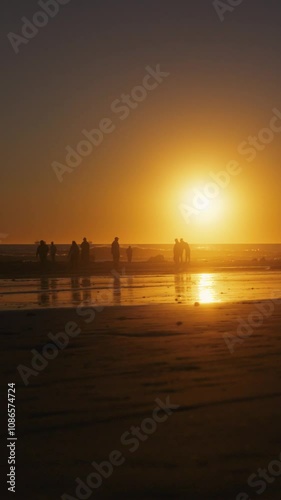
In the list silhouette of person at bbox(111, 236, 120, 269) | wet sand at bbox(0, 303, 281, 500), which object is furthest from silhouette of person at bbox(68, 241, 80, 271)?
wet sand at bbox(0, 303, 281, 500)

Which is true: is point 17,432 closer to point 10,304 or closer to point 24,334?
point 24,334

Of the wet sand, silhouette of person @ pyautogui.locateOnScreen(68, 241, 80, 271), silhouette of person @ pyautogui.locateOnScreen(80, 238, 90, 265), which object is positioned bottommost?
the wet sand

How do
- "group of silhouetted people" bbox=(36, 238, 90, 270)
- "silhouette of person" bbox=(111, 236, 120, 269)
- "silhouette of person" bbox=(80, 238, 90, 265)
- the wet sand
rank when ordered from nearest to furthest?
the wet sand → "group of silhouetted people" bbox=(36, 238, 90, 270) → "silhouette of person" bbox=(111, 236, 120, 269) → "silhouette of person" bbox=(80, 238, 90, 265)

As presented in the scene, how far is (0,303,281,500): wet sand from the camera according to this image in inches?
180

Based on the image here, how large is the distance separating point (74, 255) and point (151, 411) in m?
39.1

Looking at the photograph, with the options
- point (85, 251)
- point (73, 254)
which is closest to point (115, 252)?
point (85, 251)

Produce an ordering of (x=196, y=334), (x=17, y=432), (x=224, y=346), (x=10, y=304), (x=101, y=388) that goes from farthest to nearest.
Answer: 1. (x=10, y=304)
2. (x=196, y=334)
3. (x=224, y=346)
4. (x=101, y=388)
5. (x=17, y=432)

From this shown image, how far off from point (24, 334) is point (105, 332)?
155 centimetres

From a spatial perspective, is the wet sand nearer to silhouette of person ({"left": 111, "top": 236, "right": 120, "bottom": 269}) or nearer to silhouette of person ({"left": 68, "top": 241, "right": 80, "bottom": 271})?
silhouette of person ({"left": 68, "top": 241, "right": 80, "bottom": 271})

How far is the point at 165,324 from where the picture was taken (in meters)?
13.0

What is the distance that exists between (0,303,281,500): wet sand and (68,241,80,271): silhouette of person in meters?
33.2

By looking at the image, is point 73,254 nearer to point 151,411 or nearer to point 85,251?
point 85,251

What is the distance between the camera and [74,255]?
4484cm

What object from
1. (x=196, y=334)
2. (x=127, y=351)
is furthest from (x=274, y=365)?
(x=196, y=334)
